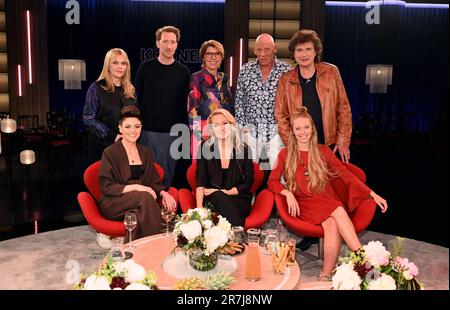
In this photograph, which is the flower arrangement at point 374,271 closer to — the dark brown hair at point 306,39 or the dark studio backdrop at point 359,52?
the dark brown hair at point 306,39

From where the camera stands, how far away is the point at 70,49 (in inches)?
425

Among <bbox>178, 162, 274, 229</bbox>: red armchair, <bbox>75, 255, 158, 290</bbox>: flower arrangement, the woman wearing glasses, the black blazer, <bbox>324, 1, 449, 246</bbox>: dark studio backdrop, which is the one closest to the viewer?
<bbox>75, 255, 158, 290</bbox>: flower arrangement

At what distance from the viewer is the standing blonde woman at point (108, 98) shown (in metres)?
3.96

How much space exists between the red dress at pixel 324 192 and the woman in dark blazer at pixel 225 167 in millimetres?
239

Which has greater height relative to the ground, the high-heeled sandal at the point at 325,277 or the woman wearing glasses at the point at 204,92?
the woman wearing glasses at the point at 204,92

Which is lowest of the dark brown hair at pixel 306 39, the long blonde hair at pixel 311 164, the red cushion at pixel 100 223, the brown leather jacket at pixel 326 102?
the red cushion at pixel 100 223

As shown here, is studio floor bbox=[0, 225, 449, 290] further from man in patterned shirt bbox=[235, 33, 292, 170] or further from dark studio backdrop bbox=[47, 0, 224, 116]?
dark studio backdrop bbox=[47, 0, 224, 116]

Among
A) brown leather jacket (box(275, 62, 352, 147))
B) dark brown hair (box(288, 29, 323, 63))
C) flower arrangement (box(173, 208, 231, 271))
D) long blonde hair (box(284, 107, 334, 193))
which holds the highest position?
dark brown hair (box(288, 29, 323, 63))

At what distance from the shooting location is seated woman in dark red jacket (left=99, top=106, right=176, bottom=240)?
3512mm

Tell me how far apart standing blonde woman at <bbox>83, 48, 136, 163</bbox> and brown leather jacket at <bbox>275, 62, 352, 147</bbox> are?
4.11 feet

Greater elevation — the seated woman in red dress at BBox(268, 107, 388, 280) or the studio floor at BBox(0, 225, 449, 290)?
the seated woman in red dress at BBox(268, 107, 388, 280)

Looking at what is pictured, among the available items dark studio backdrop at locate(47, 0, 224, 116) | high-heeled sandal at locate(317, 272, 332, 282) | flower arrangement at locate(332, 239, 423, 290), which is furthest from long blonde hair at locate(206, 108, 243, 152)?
dark studio backdrop at locate(47, 0, 224, 116)

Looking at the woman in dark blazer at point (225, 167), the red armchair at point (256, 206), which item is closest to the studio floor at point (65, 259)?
the red armchair at point (256, 206)

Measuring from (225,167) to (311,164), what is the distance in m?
0.69
